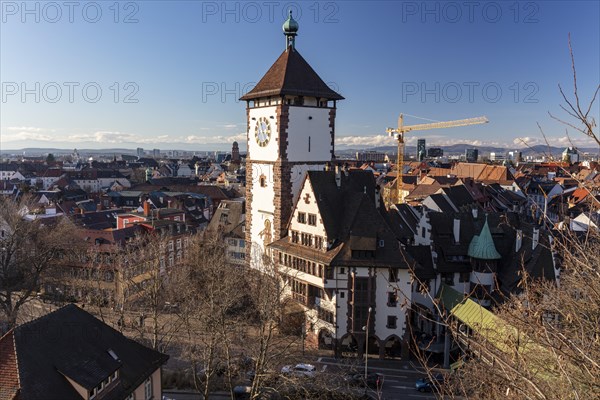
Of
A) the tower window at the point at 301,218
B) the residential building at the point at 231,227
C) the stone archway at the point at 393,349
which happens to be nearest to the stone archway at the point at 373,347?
the stone archway at the point at 393,349

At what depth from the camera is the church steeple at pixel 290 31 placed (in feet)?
124

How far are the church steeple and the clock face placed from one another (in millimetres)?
6562

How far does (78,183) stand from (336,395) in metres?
151

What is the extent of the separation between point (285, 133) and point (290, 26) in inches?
368

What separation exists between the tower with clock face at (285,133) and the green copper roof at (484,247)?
45.4 ft

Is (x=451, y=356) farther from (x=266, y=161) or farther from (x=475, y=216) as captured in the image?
(x=266, y=161)

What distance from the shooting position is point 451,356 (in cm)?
3478

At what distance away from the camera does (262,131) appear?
37.5 metres

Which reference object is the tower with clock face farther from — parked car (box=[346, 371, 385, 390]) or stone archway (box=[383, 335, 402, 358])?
parked car (box=[346, 371, 385, 390])

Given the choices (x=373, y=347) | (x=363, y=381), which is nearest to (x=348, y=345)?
(x=373, y=347)

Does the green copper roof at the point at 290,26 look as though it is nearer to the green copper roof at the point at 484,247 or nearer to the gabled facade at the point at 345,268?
the gabled facade at the point at 345,268

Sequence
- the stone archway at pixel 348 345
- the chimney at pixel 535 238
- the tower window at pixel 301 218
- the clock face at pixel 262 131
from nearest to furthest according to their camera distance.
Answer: the stone archway at pixel 348 345
the chimney at pixel 535 238
the tower window at pixel 301 218
the clock face at pixel 262 131

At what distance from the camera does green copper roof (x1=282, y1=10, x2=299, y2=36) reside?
124 feet

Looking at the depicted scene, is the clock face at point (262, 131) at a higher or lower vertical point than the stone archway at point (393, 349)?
higher
